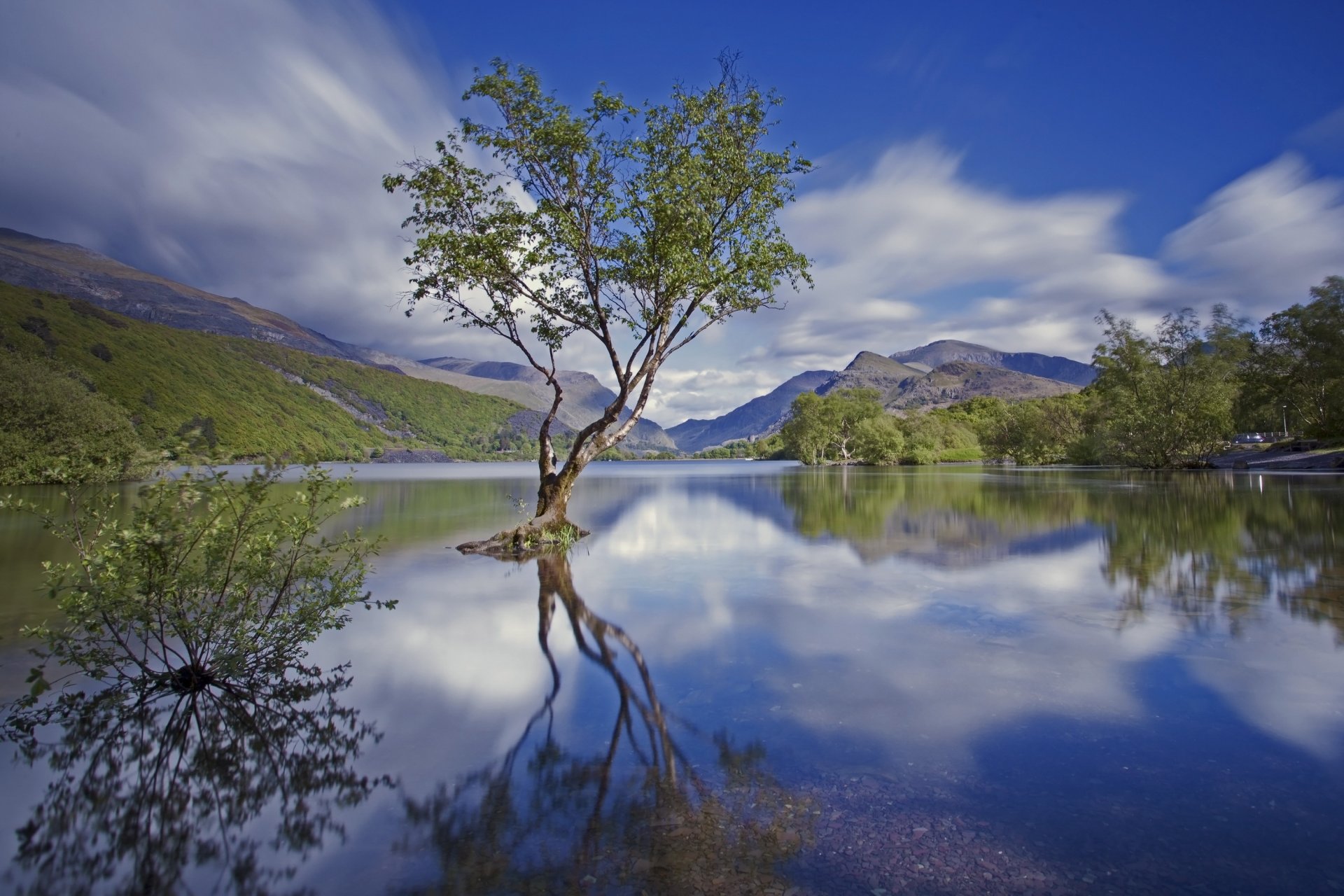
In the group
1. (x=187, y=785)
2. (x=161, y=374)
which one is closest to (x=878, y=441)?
(x=187, y=785)

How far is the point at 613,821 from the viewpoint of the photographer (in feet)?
14.2

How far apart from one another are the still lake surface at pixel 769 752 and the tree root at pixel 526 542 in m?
5.05

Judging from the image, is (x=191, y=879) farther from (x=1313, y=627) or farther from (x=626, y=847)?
(x=1313, y=627)

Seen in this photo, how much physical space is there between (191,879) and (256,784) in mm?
1235

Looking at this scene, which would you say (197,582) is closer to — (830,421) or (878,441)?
(878,441)

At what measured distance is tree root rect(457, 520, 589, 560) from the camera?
17.9 meters

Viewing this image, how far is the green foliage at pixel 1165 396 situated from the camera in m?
66.6

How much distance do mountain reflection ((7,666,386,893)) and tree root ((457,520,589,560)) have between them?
10556 mm

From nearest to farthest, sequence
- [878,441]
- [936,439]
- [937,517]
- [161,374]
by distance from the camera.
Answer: [937,517] → [878,441] → [161,374] → [936,439]

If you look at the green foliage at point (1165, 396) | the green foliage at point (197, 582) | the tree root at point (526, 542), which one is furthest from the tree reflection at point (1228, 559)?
the green foliage at point (1165, 396)

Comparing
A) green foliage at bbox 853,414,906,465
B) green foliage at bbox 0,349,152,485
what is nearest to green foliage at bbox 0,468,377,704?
green foliage at bbox 0,349,152,485

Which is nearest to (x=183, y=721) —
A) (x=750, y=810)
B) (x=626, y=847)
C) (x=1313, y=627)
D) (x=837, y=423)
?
(x=626, y=847)

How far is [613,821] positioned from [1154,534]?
19.9 meters

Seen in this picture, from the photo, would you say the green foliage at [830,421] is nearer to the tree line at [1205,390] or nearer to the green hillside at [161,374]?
the tree line at [1205,390]
